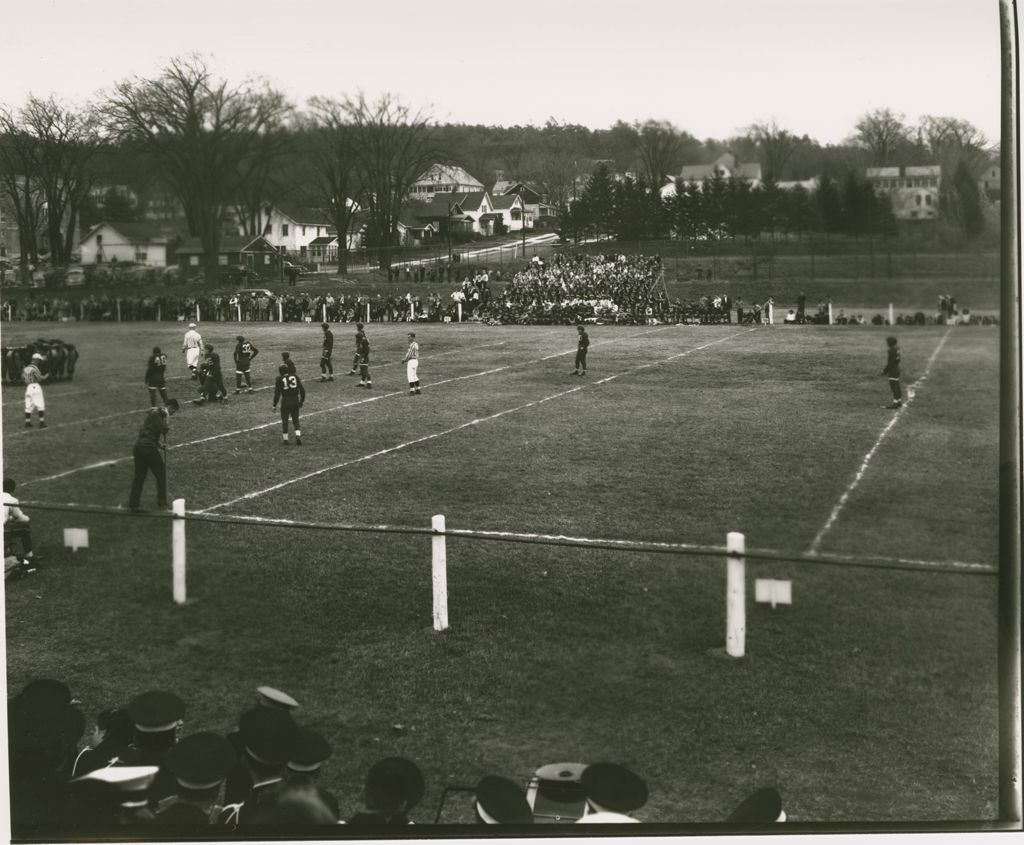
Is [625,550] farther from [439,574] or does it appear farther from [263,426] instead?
[263,426]

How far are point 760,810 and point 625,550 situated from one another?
1.42 meters

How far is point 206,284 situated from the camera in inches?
203

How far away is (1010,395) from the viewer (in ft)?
12.9

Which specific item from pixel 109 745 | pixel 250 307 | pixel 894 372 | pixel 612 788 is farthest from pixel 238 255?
pixel 894 372

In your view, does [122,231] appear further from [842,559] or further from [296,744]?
[842,559]

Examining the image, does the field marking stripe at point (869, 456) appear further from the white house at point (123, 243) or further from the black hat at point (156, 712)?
the white house at point (123, 243)

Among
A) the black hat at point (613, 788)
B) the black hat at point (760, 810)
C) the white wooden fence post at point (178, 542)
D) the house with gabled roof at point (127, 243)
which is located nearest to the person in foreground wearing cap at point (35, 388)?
the house with gabled roof at point (127, 243)

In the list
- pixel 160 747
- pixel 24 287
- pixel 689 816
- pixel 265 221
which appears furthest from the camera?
pixel 265 221

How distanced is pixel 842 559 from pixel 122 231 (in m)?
3.97

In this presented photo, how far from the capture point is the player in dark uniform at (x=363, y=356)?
5285mm

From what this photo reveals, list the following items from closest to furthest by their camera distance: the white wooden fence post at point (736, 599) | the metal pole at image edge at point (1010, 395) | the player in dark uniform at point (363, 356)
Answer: the metal pole at image edge at point (1010, 395), the white wooden fence post at point (736, 599), the player in dark uniform at point (363, 356)

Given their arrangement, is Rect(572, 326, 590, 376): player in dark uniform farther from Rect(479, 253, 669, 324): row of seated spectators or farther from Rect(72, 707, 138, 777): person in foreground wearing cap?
Rect(72, 707, 138, 777): person in foreground wearing cap

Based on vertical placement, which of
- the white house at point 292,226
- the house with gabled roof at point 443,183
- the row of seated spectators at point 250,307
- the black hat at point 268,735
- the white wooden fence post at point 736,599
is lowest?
the black hat at point 268,735

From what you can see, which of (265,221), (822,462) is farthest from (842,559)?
(265,221)
